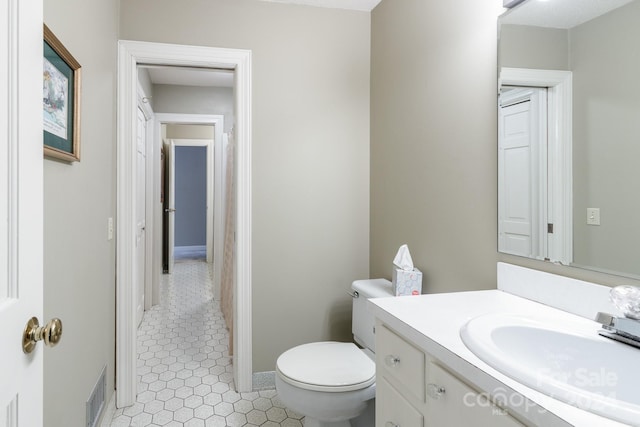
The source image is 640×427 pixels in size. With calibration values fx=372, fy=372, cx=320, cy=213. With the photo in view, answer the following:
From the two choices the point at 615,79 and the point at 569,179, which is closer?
the point at 615,79

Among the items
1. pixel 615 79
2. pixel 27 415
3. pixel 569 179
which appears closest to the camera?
Result: pixel 27 415

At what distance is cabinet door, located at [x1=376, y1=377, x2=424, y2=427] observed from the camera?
96 cm

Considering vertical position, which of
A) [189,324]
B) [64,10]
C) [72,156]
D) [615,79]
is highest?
[64,10]

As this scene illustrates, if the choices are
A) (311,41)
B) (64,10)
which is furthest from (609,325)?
(311,41)

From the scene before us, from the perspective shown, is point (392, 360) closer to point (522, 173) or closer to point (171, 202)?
point (522, 173)

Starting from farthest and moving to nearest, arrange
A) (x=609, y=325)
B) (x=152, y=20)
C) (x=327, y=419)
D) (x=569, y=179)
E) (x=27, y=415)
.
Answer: (x=152, y=20), (x=327, y=419), (x=569, y=179), (x=609, y=325), (x=27, y=415)

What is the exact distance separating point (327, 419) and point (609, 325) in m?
1.09

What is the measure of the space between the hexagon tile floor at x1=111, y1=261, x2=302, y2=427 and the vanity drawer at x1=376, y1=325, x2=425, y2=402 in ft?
3.61

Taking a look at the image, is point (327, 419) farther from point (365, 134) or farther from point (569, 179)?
point (365, 134)

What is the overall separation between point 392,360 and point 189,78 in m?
3.60

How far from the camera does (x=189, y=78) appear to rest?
378 cm

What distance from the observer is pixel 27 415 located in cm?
71

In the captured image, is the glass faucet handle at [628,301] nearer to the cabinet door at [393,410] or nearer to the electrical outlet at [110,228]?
the cabinet door at [393,410]

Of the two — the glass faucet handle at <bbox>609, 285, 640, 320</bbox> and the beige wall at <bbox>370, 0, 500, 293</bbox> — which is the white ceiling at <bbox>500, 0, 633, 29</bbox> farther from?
the glass faucet handle at <bbox>609, 285, 640, 320</bbox>
